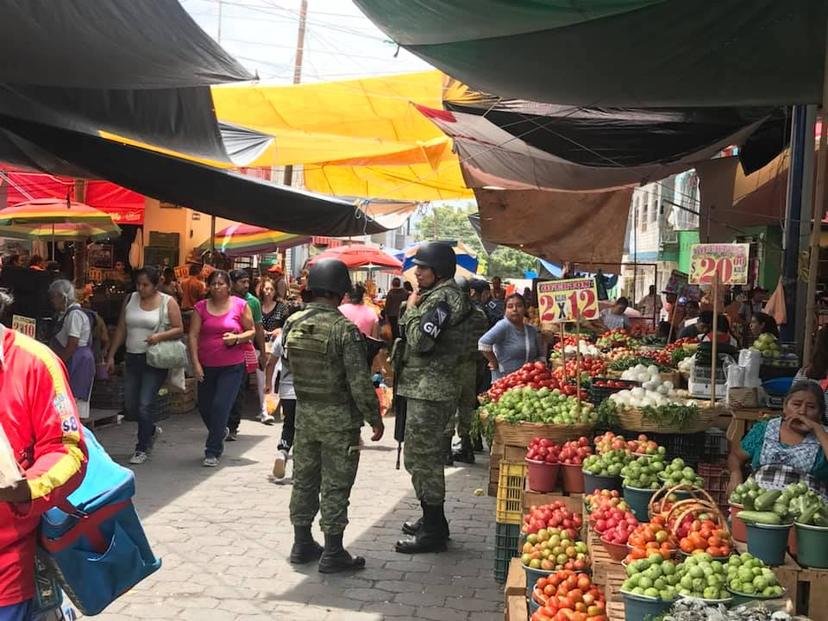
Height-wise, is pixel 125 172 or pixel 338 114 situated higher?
pixel 338 114

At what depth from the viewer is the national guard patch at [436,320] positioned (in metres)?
6.76

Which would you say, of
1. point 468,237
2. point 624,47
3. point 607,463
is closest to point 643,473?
point 607,463

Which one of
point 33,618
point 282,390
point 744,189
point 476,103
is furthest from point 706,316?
point 33,618

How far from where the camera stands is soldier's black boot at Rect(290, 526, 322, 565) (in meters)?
6.57

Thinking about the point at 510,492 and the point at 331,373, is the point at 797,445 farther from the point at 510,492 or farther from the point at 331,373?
the point at 331,373

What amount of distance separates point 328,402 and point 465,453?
4698 mm

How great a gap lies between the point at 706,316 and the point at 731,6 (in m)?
7.99

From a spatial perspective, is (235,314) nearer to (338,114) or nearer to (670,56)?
(670,56)

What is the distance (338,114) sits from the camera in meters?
15.5

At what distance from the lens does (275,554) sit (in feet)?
22.5

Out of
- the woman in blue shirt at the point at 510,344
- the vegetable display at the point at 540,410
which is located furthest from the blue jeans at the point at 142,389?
the vegetable display at the point at 540,410

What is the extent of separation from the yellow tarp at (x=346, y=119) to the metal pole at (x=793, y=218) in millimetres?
5158

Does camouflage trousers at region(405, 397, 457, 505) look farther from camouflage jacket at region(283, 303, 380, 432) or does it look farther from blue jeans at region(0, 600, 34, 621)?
blue jeans at region(0, 600, 34, 621)

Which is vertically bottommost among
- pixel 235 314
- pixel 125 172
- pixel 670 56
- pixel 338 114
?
pixel 235 314
